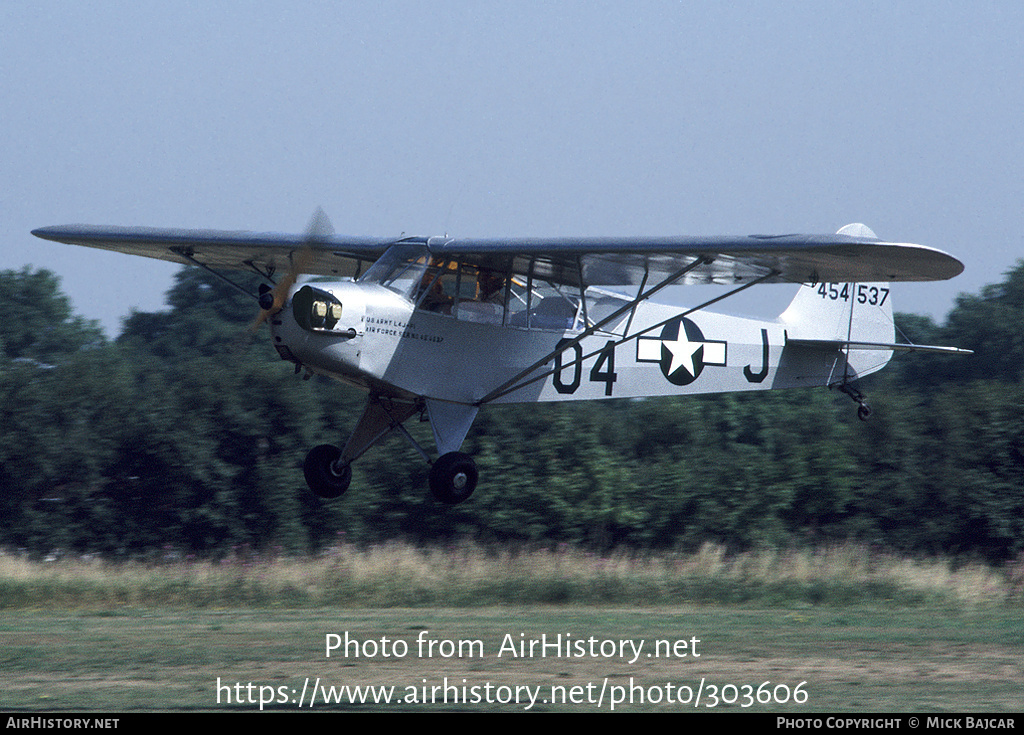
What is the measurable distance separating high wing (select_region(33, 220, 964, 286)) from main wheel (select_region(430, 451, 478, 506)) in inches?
88.7

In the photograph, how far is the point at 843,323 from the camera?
18250 mm

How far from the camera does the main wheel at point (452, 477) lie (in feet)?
43.2

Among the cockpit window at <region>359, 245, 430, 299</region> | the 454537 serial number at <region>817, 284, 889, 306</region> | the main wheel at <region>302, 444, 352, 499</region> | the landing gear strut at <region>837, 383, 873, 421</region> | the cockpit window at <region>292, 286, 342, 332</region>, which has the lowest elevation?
the main wheel at <region>302, 444, 352, 499</region>

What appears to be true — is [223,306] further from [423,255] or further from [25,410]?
[423,255]

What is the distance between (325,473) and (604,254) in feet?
13.5

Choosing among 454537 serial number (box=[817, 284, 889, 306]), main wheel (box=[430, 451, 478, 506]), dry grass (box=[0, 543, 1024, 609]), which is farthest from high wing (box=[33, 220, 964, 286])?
dry grass (box=[0, 543, 1024, 609])

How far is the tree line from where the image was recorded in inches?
1099

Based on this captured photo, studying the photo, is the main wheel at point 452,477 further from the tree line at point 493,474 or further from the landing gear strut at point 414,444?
the tree line at point 493,474

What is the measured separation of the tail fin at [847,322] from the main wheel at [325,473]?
6889 mm

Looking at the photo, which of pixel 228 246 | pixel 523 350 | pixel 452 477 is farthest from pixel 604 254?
pixel 228 246

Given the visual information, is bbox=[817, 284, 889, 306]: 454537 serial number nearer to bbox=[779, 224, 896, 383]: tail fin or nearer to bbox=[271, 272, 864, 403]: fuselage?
bbox=[779, 224, 896, 383]: tail fin

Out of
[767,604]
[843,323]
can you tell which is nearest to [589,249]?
[843,323]

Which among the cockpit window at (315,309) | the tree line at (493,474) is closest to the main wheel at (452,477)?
the cockpit window at (315,309)

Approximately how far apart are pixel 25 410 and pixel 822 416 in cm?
2037
